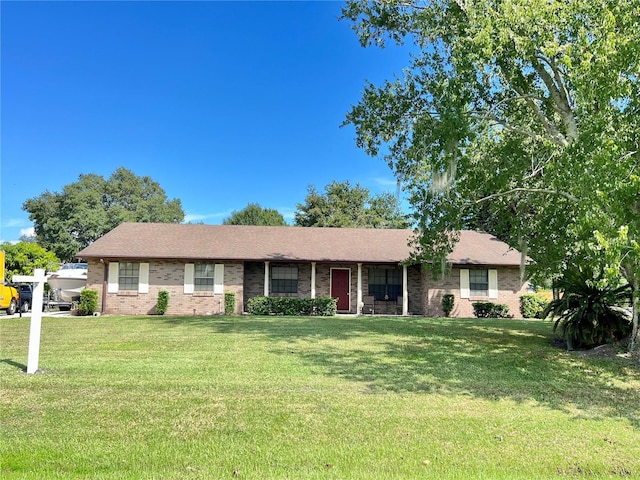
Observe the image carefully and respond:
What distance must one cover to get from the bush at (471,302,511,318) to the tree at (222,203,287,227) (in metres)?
31.1

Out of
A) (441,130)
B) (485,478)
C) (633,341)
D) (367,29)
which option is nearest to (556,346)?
(633,341)

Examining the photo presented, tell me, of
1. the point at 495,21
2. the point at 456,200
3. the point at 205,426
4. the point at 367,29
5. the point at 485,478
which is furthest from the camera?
the point at 367,29

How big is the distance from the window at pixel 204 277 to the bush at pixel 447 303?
32.5ft

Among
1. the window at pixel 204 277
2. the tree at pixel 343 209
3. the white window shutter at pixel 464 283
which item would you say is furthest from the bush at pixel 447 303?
the tree at pixel 343 209

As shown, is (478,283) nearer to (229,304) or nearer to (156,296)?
(229,304)

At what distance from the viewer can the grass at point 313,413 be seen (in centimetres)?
341

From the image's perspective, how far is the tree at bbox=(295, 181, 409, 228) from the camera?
1571 inches

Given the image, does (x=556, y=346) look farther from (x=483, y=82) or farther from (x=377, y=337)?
(x=483, y=82)

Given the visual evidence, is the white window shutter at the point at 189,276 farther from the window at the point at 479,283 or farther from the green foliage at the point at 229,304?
the window at the point at 479,283

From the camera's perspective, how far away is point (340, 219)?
38.6m

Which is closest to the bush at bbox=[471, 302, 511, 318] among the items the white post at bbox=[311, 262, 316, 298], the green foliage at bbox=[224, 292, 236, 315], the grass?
the white post at bbox=[311, 262, 316, 298]

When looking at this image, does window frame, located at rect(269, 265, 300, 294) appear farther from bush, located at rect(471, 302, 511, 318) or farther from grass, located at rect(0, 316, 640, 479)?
grass, located at rect(0, 316, 640, 479)

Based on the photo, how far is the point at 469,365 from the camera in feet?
24.6

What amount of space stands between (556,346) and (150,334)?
9.46 m
